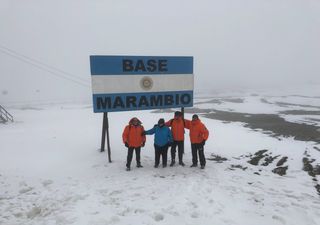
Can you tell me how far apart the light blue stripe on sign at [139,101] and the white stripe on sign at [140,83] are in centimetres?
15

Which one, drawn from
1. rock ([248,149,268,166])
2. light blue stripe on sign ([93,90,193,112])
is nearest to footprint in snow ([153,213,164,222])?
light blue stripe on sign ([93,90,193,112])

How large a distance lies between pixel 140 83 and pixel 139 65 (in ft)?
2.09

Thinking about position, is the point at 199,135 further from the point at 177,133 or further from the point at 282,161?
the point at 282,161

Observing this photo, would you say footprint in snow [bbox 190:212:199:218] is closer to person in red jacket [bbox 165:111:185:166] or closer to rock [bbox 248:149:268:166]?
person in red jacket [bbox 165:111:185:166]

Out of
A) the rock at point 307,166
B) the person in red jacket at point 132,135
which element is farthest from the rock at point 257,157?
the person in red jacket at point 132,135

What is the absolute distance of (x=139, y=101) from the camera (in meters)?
10.7

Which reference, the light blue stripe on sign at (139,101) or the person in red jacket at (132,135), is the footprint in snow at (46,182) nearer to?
the person in red jacket at (132,135)

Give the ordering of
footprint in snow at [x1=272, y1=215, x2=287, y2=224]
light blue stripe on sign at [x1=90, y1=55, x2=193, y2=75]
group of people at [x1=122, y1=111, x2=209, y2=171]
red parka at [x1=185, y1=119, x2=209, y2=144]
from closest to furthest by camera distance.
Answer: footprint in snow at [x1=272, y1=215, x2=287, y2=224] < group of people at [x1=122, y1=111, x2=209, y2=171] < red parka at [x1=185, y1=119, x2=209, y2=144] < light blue stripe on sign at [x1=90, y1=55, x2=193, y2=75]

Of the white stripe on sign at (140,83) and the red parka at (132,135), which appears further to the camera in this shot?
the white stripe on sign at (140,83)

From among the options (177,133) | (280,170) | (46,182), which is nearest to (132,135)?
(177,133)

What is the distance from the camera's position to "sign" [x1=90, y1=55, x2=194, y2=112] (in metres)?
10.2

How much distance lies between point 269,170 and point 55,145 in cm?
928

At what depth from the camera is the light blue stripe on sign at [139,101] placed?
33.8ft

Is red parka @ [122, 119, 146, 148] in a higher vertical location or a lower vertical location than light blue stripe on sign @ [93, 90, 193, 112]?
lower
